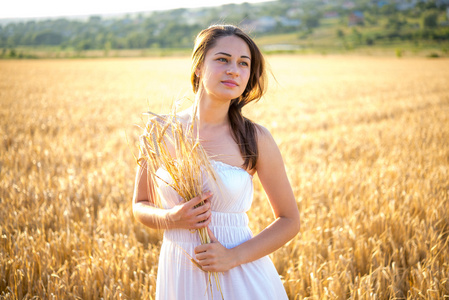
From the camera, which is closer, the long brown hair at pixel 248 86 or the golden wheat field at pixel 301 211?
the long brown hair at pixel 248 86

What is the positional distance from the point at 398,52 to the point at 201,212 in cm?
Answer: 6664

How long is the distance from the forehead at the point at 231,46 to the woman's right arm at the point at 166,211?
25.2 inches

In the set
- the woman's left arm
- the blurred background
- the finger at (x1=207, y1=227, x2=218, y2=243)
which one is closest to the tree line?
the blurred background

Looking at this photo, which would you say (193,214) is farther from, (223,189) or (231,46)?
(231,46)

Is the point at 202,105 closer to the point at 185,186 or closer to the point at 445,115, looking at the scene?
the point at 185,186

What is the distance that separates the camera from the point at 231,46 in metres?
1.65

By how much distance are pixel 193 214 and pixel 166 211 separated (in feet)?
0.60

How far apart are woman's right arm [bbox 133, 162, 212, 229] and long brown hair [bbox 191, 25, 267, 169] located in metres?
0.33

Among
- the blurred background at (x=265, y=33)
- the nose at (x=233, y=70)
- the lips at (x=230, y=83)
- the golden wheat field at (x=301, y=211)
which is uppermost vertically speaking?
the blurred background at (x=265, y=33)

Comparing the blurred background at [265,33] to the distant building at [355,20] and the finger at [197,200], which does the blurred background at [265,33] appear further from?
the finger at [197,200]

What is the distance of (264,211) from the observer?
11.6 ft

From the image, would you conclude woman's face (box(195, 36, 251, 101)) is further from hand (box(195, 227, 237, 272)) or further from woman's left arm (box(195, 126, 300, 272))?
hand (box(195, 227, 237, 272))

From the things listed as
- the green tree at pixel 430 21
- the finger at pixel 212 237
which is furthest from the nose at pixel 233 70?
the green tree at pixel 430 21

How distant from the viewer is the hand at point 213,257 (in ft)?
4.70
